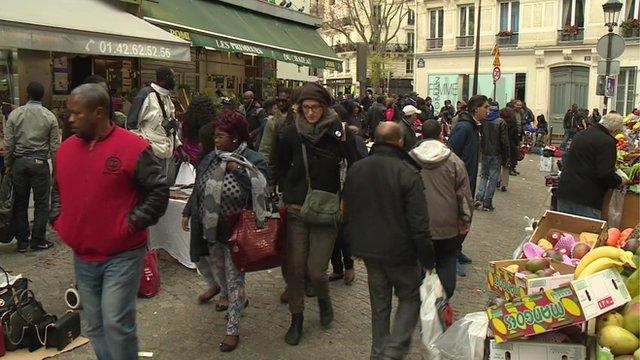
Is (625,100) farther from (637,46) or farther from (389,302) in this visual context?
(389,302)

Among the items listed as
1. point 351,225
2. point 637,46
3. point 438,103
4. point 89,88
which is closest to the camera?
point 89,88

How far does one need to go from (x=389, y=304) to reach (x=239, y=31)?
10.5m

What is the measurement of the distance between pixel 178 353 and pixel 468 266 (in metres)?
3.73

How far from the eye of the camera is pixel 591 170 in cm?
576

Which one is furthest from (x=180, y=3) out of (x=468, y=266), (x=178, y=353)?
(x=178, y=353)

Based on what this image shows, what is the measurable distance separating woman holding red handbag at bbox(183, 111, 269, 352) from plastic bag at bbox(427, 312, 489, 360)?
153 cm

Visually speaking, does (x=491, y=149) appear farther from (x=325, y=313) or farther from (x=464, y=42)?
(x=464, y=42)

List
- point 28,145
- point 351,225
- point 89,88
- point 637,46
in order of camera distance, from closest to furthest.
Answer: point 89,88 < point 351,225 < point 28,145 < point 637,46

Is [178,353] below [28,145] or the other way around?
below

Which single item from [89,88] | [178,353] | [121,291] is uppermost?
[89,88]

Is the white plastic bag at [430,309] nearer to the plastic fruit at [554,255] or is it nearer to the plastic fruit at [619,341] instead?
the plastic fruit at [619,341]

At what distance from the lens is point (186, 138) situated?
6.78 meters

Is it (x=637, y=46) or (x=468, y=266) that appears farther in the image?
(x=637, y=46)

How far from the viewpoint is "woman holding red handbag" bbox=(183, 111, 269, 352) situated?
444 cm
